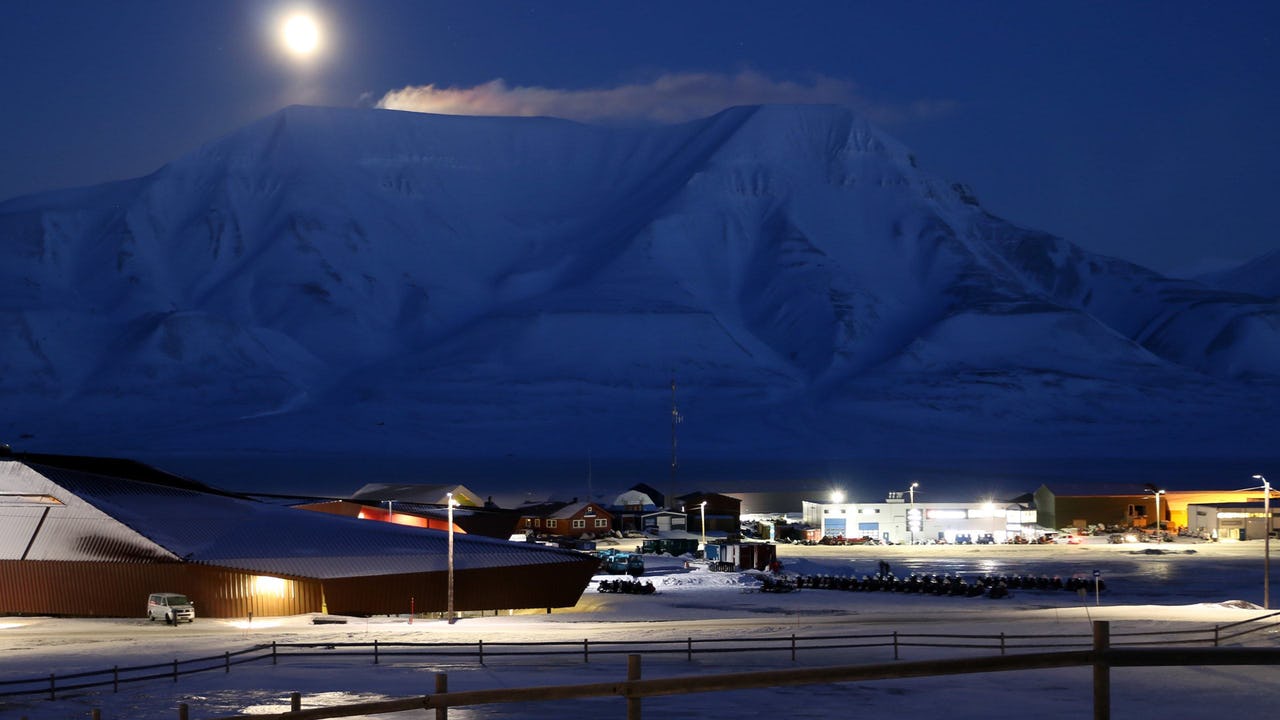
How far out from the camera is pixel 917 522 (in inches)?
4513

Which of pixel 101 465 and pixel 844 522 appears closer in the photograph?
pixel 101 465

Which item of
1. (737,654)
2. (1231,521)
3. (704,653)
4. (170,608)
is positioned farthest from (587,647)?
(1231,521)

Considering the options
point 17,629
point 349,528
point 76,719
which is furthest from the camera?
point 349,528

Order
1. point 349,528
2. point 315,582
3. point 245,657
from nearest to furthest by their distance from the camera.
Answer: point 245,657 < point 315,582 < point 349,528

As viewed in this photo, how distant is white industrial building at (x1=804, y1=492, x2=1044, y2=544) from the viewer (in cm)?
11425

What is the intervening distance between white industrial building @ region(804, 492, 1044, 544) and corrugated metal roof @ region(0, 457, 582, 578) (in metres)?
54.2

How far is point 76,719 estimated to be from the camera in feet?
96.8

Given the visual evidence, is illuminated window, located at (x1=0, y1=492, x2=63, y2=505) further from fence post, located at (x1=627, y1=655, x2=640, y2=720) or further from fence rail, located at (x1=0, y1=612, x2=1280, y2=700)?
fence post, located at (x1=627, y1=655, x2=640, y2=720)

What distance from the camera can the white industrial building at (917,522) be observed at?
114m

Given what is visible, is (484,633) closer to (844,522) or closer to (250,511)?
(250,511)

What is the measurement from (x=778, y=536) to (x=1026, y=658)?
104727 millimetres

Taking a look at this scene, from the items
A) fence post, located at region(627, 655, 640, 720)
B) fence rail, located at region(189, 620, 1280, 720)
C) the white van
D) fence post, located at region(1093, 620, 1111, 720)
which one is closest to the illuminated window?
the white van

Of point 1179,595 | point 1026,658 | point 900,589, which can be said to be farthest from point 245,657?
point 1179,595

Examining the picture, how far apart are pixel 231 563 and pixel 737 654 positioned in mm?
25417
